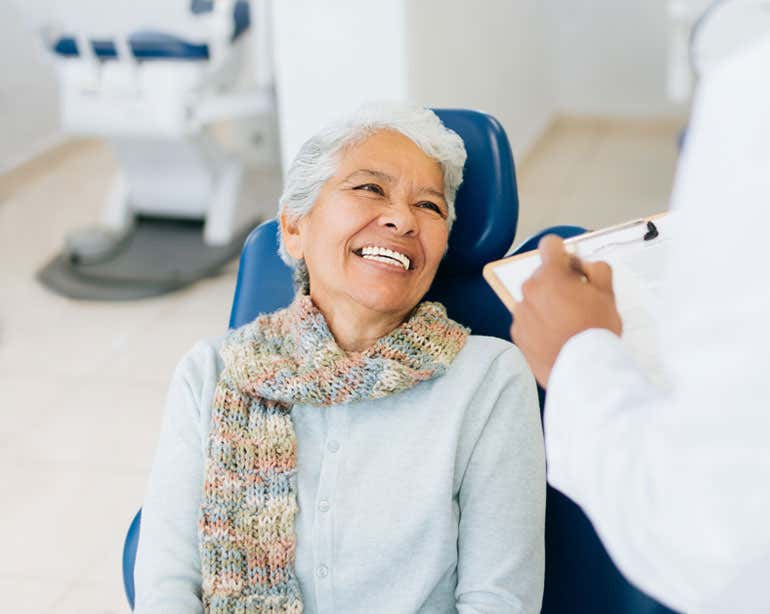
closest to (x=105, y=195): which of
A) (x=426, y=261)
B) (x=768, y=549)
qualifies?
(x=426, y=261)

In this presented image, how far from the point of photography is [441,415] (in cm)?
138

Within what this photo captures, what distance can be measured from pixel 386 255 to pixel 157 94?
215cm

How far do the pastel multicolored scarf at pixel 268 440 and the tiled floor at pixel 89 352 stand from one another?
87 cm

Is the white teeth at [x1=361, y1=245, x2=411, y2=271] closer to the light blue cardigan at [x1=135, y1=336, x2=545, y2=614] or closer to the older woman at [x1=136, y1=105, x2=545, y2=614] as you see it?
the older woman at [x1=136, y1=105, x2=545, y2=614]

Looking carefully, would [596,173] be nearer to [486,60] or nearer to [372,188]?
[486,60]

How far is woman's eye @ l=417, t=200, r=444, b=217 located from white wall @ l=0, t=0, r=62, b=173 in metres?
3.38

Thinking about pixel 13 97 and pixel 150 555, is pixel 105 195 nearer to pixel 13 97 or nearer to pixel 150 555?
pixel 13 97

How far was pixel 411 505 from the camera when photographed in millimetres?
1340

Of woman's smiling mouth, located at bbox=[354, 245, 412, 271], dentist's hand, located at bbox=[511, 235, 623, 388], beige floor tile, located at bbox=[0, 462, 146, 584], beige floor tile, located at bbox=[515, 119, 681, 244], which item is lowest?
beige floor tile, located at bbox=[0, 462, 146, 584]

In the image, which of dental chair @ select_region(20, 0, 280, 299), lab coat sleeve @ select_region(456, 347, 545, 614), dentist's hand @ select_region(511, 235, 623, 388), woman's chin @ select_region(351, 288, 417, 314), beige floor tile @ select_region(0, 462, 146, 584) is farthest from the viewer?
dental chair @ select_region(20, 0, 280, 299)

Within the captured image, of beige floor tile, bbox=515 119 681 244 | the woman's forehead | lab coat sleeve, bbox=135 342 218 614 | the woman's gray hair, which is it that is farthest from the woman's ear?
beige floor tile, bbox=515 119 681 244

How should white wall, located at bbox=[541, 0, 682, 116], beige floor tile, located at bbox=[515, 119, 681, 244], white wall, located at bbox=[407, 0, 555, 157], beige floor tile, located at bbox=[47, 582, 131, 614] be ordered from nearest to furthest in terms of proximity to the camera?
beige floor tile, located at bbox=[47, 582, 131, 614] → white wall, located at bbox=[407, 0, 555, 157] → beige floor tile, located at bbox=[515, 119, 681, 244] → white wall, located at bbox=[541, 0, 682, 116]

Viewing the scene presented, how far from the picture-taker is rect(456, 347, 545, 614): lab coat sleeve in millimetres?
1310

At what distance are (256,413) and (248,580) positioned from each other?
Answer: 22cm
